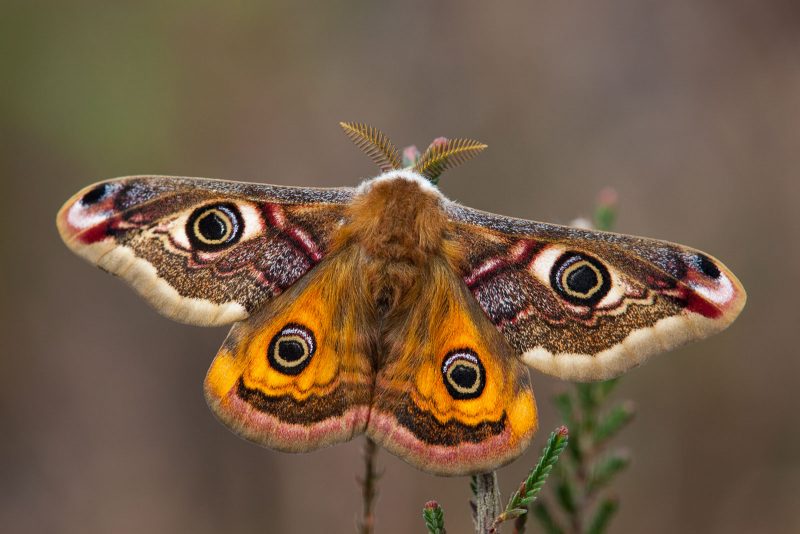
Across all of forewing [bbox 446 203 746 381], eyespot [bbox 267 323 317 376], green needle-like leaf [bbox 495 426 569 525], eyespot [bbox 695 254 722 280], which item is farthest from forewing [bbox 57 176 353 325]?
eyespot [bbox 695 254 722 280]

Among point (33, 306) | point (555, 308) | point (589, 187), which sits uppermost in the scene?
point (589, 187)

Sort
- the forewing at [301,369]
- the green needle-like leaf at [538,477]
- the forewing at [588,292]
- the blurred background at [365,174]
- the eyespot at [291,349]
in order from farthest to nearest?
1. the blurred background at [365,174]
2. the eyespot at [291,349]
3. the forewing at [301,369]
4. the forewing at [588,292]
5. the green needle-like leaf at [538,477]

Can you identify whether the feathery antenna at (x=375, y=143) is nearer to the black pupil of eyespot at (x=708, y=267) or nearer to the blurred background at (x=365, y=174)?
the black pupil of eyespot at (x=708, y=267)

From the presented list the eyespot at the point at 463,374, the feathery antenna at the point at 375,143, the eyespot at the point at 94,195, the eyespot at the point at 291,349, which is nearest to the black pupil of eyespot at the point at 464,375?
the eyespot at the point at 463,374

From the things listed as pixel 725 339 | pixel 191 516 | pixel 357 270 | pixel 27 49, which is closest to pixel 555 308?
pixel 357 270

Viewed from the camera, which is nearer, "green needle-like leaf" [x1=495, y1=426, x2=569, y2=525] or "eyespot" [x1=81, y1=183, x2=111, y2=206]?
"green needle-like leaf" [x1=495, y1=426, x2=569, y2=525]

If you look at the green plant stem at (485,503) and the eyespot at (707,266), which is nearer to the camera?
the green plant stem at (485,503)

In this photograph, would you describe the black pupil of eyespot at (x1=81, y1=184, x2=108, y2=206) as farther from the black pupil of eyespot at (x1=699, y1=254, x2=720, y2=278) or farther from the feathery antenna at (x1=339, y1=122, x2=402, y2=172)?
the black pupil of eyespot at (x1=699, y1=254, x2=720, y2=278)

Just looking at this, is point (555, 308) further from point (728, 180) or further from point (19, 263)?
point (19, 263)
